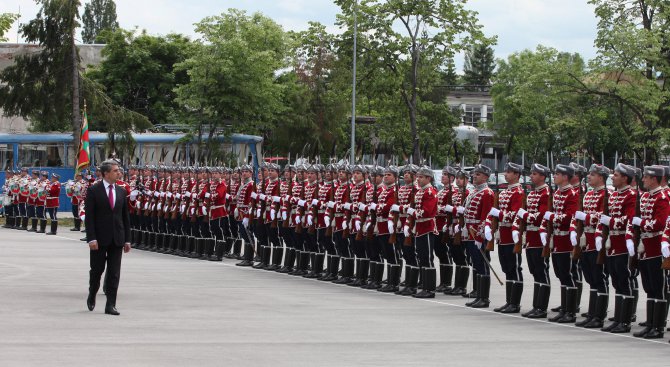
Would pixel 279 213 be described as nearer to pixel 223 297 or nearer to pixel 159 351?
pixel 223 297

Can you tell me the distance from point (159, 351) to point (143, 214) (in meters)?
18.6

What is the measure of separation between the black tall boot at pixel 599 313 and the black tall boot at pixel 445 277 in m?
4.40

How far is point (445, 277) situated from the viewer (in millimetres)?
19359

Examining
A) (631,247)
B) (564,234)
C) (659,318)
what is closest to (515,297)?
(564,234)

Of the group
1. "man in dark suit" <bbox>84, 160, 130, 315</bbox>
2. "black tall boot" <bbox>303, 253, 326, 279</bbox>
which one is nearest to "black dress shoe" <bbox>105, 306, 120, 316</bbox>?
"man in dark suit" <bbox>84, 160, 130, 315</bbox>

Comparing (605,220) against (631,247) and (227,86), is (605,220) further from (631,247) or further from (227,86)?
(227,86)

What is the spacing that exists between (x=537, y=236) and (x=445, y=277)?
11.7 ft

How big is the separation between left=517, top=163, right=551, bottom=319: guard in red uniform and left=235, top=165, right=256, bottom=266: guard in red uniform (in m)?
8.74

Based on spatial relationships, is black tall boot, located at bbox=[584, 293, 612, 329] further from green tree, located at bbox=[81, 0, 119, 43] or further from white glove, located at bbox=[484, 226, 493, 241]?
green tree, located at bbox=[81, 0, 119, 43]

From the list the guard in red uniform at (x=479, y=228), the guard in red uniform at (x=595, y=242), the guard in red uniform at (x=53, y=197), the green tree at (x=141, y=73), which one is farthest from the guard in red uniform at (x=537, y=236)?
the green tree at (x=141, y=73)

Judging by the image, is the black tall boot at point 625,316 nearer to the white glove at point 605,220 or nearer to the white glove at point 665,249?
the white glove at point 605,220

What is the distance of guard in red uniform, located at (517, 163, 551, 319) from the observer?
15.9m

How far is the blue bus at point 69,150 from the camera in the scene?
156ft

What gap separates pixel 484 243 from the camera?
56.2 ft
